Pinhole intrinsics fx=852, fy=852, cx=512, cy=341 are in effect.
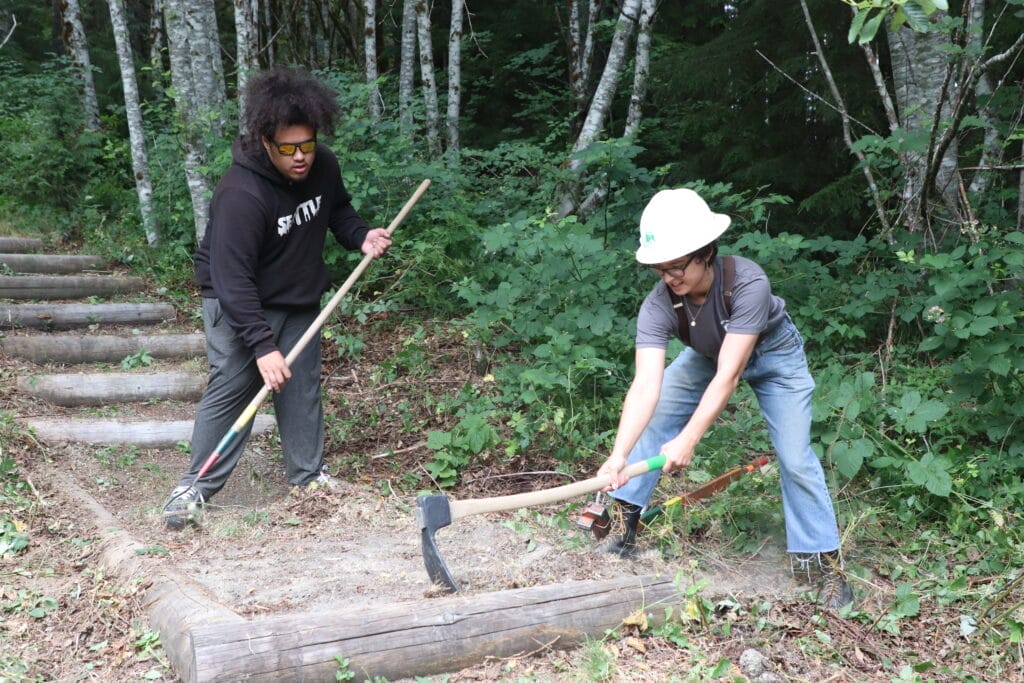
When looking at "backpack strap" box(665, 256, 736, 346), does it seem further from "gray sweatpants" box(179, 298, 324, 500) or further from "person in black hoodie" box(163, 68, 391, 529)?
"gray sweatpants" box(179, 298, 324, 500)

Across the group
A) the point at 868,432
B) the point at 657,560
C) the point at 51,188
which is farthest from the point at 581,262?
the point at 51,188

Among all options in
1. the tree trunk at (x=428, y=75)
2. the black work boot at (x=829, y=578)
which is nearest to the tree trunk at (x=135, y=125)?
the tree trunk at (x=428, y=75)

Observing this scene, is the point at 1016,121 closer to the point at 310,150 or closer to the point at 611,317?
the point at 611,317

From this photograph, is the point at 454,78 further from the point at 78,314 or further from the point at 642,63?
the point at 78,314

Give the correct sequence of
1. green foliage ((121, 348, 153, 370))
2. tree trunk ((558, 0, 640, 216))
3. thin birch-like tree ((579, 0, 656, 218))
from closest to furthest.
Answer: green foliage ((121, 348, 153, 370)) → tree trunk ((558, 0, 640, 216)) → thin birch-like tree ((579, 0, 656, 218))

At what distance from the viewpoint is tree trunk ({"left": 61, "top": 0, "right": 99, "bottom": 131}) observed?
1330cm

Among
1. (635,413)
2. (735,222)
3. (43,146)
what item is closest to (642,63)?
(735,222)

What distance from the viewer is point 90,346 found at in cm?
705

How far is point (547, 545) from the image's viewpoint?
4020mm

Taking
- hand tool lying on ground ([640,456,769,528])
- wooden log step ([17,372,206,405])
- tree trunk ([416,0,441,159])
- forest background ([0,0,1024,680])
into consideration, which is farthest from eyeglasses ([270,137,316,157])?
tree trunk ([416,0,441,159])

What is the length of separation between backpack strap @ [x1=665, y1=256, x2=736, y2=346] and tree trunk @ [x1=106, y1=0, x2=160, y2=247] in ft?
26.3

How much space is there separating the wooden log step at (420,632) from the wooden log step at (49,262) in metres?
6.96

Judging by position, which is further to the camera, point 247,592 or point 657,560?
point 657,560

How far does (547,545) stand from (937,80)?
5051 millimetres
